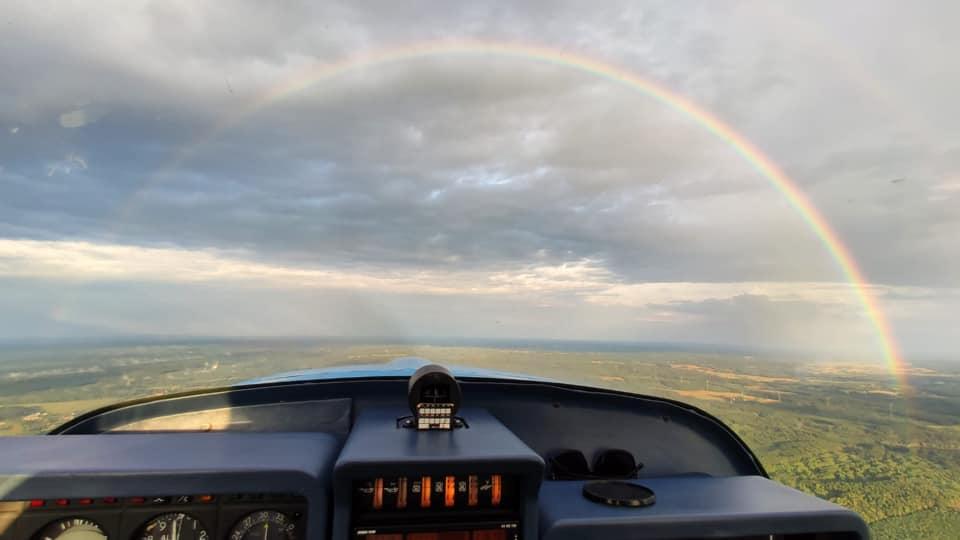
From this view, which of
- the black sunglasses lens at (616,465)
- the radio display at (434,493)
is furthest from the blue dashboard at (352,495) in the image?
the black sunglasses lens at (616,465)

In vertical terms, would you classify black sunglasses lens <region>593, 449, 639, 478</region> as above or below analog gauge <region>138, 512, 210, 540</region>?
below

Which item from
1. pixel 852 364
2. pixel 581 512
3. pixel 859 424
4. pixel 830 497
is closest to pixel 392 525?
pixel 581 512

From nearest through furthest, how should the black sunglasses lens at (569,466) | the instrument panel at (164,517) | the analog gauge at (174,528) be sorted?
the instrument panel at (164,517)
the analog gauge at (174,528)
the black sunglasses lens at (569,466)

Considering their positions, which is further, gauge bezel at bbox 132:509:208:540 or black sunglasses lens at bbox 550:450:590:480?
black sunglasses lens at bbox 550:450:590:480

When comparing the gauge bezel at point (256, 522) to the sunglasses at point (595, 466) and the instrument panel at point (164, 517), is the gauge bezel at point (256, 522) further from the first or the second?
the sunglasses at point (595, 466)

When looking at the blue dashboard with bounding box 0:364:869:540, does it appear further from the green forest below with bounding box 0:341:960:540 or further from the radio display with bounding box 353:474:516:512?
the green forest below with bounding box 0:341:960:540

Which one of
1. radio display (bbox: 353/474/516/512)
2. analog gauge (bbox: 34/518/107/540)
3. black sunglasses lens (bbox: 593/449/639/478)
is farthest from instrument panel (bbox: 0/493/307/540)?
black sunglasses lens (bbox: 593/449/639/478)
